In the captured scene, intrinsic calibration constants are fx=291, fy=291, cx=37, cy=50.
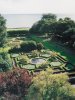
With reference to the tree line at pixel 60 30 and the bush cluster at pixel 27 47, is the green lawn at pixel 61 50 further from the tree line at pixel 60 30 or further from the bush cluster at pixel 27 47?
the bush cluster at pixel 27 47

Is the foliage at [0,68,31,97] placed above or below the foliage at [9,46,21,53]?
above

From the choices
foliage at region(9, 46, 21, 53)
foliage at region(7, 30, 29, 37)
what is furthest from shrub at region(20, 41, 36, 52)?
foliage at region(7, 30, 29, 37)

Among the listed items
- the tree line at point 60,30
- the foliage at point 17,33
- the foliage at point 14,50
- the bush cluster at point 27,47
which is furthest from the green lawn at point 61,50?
the foliage at point 17,33

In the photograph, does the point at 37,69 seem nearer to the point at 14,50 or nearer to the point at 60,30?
the point at 14,50

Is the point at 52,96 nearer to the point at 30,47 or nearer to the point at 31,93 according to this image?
the point at 31,93

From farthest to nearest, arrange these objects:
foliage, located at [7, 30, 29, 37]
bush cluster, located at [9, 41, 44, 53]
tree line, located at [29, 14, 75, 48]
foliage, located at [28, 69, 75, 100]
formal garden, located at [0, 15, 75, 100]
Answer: foliage, located at [7, 30, 29, 37] → tree line, located at [29, 14, 75, 48] → bush cluster, located at [9, 41, 44, 53] → formal garden, located at [0, 15, 75, 100] → foliage, located at [28, 69, 75, 100]

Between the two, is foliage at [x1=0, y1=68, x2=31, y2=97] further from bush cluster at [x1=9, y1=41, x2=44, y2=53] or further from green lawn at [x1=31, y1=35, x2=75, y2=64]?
bush cluster at [x1=9, y1=41, x2=44, y2=53]

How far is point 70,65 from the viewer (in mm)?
59500

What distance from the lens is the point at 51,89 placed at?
1320 inches

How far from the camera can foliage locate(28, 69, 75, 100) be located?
3278cm

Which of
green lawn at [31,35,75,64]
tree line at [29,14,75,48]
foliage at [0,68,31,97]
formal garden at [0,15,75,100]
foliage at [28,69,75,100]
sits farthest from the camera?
tree line at [29,14,75,48]

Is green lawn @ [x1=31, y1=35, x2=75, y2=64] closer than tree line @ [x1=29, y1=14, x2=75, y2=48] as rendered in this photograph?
Yes

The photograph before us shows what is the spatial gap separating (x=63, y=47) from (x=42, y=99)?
155ft

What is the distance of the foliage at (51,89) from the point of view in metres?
32.8
